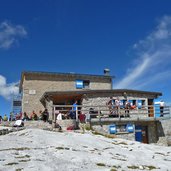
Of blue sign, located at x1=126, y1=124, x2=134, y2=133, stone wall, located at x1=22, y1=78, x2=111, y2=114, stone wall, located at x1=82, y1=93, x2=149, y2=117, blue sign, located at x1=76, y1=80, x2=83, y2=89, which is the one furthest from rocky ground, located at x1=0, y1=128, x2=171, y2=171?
blue sign, located at x1=76, y1=80, x2=83, y2=89

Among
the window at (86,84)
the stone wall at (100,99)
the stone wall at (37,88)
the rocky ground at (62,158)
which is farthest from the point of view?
the window at (86,84)

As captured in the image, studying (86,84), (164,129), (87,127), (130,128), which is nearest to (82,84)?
(86,84)

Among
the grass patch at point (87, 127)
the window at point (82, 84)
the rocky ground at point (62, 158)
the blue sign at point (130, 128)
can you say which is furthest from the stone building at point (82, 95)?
the rocky ground at point (62, 158)

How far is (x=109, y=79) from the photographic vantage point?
3428 centimetres

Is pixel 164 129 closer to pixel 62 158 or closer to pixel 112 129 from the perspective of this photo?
pixel 112 129

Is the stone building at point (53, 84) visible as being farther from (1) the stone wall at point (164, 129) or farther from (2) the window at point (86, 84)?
(1) the stone wall at point (164, 129)

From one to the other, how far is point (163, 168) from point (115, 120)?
1330cm

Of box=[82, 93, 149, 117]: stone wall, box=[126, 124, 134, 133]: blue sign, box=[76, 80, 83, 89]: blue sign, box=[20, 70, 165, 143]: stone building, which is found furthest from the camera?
box=[76, 80, 83, 89]: blue sign

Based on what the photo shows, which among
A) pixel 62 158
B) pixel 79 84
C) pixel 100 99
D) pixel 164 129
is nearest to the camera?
pixel 62 158

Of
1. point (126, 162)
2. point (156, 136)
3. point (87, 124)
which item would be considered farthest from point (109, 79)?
point (126, 162)

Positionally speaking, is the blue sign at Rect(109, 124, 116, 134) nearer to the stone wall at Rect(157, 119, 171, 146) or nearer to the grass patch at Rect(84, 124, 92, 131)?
the grass patch at Rect(84, 124, 92, 131)

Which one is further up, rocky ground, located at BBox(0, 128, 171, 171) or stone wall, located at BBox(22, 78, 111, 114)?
stone wall, located at BBox(22, 78, 111, 114)

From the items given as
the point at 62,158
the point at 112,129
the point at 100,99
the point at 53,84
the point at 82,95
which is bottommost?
the point at 62,158

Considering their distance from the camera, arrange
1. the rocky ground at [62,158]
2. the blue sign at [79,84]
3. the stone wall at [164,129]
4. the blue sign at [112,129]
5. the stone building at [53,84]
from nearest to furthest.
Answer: the rocky ground at [62,158] < the blue sign at [112,129] < the stone wall at [164,129] < the stone building at [53,84] < the blue sign at [79,84]
